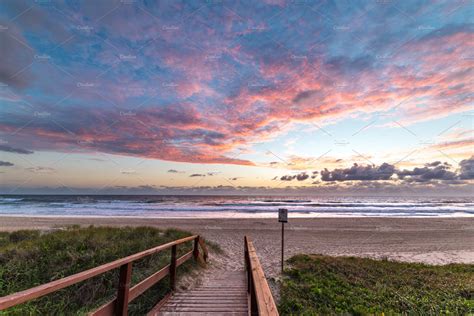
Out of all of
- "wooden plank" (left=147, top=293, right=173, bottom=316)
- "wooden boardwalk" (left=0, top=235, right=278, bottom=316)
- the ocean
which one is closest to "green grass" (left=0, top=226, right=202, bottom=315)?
"wooden plank" (left=147, top=293, right=173, bottom=316)

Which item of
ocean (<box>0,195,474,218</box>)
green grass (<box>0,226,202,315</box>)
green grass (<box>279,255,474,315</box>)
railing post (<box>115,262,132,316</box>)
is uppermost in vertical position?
railing post (<box>115,262,132,316</box>)

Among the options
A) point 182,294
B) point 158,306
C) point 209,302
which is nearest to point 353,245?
point 182,294

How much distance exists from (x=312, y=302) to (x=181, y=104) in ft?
44.3

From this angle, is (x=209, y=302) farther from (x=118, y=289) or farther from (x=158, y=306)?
(x=118, y=289)

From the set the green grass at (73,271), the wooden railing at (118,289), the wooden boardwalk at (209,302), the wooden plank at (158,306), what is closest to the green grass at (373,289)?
the wooden boardwalk at (209,302)

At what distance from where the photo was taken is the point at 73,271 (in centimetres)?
635

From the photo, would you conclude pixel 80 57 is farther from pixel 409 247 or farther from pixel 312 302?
pixel 409 247

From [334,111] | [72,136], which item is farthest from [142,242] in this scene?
[72,136]

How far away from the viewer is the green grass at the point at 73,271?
466 cm

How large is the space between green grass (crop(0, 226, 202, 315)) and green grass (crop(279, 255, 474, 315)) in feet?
11.0

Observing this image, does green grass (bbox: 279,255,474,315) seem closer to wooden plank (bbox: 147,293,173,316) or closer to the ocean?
wooden plank (bbox: 147,293,173,316)

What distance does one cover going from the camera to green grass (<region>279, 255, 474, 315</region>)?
18.1ft

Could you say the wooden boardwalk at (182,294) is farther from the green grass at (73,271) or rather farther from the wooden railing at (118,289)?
the green grass at (73,271)

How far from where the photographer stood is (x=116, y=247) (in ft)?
25.5
